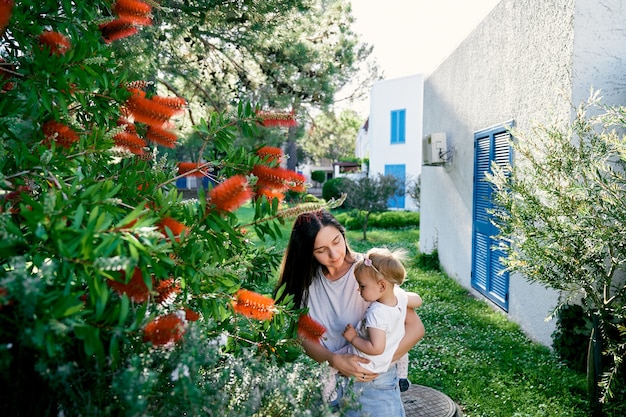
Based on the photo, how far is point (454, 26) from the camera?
8.87m

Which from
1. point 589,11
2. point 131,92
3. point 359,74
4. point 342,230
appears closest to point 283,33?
point 589,11

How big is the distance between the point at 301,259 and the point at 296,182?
1003 mm

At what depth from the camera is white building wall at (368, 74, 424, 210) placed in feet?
67.4

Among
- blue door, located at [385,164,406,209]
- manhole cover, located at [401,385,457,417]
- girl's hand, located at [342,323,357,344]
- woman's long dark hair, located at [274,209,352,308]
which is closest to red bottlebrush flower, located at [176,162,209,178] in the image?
woman's long dark hair, located at [274,209,352,308]

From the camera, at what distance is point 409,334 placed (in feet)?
8.61

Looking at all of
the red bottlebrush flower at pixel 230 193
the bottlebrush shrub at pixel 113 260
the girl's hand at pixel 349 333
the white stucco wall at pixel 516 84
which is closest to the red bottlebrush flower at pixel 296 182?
the bottlebrush shrub at pixel 113 260

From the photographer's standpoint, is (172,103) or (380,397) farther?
(380,397)

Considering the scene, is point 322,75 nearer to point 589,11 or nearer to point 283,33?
point 283,33

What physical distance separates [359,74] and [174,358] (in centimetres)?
2239

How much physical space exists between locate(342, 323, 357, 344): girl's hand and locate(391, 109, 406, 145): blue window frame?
19073 millimetres

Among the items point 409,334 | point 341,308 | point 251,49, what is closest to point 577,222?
point 409,334

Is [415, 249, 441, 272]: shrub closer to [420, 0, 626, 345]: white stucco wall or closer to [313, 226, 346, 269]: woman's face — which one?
[420, 0, 626, 345]: white stucco wall

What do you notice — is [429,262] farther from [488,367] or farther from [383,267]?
[383,267]

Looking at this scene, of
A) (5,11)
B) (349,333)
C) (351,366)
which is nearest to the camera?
(5,11)
